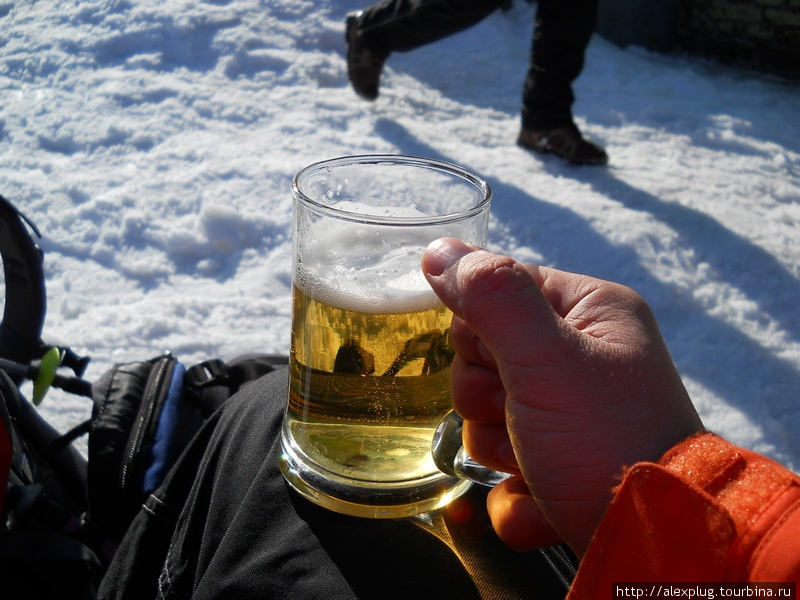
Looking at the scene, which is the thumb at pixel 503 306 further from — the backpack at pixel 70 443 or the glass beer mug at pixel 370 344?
the backpack at pixel 70 443

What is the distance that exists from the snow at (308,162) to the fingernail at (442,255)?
1746 mm

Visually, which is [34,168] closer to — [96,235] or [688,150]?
[96,235]

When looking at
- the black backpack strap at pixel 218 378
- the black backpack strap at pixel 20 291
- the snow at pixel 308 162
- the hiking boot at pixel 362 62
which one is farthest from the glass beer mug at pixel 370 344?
the hiking boot at pixel 362 62

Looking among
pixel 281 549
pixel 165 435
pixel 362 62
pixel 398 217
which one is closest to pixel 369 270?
pixel 398 217

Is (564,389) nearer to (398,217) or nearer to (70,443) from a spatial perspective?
(398,217)

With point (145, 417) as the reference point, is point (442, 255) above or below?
above

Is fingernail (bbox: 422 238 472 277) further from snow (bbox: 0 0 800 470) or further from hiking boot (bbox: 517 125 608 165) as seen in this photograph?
hiking boot (bbox: 517 125 608 165)

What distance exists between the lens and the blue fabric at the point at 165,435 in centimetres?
164

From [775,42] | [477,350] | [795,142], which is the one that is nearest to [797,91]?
[775,42]

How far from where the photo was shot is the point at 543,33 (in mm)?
3912

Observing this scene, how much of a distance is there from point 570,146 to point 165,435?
9.73 ft

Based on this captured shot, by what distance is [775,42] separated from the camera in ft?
19.4

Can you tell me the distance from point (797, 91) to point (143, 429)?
565cm

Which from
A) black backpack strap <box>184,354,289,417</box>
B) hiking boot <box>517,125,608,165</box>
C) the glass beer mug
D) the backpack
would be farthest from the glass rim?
hiking boot <box>517,125,608,165</box>
